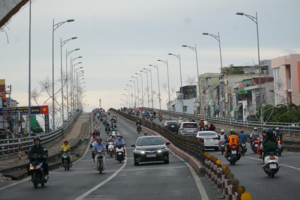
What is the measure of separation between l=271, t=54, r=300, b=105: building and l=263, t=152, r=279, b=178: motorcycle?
42697 millimetres

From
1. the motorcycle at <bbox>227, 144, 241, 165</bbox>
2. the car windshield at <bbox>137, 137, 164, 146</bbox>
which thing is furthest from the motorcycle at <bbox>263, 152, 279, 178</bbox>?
the car windshield at <bbox>137, 137, 164, 146</bbox>

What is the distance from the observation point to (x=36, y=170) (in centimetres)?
1664

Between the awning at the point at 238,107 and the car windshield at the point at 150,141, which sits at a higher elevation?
the awning at the point at 238,107

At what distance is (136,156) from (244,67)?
82.6 m

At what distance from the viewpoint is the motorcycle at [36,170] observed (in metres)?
16.5

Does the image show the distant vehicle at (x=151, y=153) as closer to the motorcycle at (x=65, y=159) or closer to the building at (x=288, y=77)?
the motorcycle at (x=65, y=159)

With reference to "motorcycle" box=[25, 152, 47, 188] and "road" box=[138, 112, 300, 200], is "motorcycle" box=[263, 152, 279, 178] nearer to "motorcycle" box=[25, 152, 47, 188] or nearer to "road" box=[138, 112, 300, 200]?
"road" box=[138, 112, 300, 200]

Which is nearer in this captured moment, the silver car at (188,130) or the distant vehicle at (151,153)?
the distant vehicle at (151,153)

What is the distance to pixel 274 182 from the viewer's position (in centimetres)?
1501

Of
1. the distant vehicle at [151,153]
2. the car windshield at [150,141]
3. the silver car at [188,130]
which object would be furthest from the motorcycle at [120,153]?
the silver car at [188,130]

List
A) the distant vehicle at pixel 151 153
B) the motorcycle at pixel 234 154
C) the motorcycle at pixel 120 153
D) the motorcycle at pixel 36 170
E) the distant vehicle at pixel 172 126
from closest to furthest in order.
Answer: the motorcycle at pixel 36 170 → the motorcycle at pixel 234 154 → the distant vehicle at pixel 151 153 → the motorcycle at pixel 120 153 → the distant vehicle at pixel 172 126

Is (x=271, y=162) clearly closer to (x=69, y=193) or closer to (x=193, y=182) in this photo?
(x=193, y=182)

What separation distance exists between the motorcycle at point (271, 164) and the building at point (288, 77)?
42.7 m

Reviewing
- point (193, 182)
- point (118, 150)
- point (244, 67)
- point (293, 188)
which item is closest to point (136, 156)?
point (118, 150)
